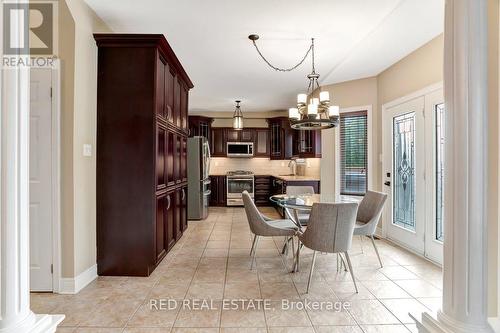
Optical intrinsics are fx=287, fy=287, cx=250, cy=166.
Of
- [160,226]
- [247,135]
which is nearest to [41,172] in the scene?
[160,226]

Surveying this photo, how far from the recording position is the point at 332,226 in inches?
100

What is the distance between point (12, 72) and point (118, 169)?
1.97m

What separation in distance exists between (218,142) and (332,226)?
5.82 meters

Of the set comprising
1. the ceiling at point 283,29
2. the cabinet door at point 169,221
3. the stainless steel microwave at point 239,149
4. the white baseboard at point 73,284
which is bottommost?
the white baseboard at point 73,284

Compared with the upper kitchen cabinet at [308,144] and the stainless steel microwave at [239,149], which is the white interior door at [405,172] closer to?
the upper kitchen cabinet at [308,144]

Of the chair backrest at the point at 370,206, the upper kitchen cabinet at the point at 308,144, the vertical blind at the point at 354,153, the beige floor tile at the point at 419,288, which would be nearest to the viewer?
the beige floor tile at the point at 419,288

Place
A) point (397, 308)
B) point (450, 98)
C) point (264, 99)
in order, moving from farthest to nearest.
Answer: point (264, 99) → point (397, 308) → point (450, 98)

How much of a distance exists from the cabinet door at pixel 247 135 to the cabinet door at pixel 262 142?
129 mm

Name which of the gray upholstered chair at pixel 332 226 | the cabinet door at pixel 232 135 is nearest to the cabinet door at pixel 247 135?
the cabinet door at pixel 232 135

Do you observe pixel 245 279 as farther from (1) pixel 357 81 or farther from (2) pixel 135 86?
(1) pixel 357 81

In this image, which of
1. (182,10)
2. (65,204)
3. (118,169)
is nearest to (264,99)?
(182,10)

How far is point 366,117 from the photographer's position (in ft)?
15.9

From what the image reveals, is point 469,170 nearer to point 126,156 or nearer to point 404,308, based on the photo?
point 404,308

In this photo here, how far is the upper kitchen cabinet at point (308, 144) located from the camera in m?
6.09
